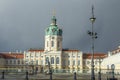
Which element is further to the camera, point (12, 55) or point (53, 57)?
point (12, 55)

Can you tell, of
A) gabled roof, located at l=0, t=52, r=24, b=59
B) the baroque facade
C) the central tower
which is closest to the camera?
the baroque facade

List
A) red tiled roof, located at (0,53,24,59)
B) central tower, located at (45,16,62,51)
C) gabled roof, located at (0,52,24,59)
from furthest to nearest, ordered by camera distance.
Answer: red tiled roof, located at (0,53,24,59) → gabled roof, located at (0,52,24,59) → central tower, located at (45,16,62,51)

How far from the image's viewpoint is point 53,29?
6348 inches

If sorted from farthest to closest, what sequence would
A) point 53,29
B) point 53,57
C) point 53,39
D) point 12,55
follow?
point 12,55 < point 53,29 < point 53,39 < point 53,57

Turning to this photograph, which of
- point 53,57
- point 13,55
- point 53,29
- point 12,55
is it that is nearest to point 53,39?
point 53,29

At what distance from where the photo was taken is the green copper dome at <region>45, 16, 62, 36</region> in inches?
6353

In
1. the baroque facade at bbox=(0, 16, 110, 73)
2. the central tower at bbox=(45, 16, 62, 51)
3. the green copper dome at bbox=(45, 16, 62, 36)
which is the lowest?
the baroque facade at bbox=(0, 16, 110, 73)

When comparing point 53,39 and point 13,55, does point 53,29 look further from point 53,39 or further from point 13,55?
point 13,55

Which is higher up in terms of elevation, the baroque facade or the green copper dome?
the green copper dome

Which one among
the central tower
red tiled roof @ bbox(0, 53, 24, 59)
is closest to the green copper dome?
the central tower

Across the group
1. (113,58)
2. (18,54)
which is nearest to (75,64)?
(18,54)

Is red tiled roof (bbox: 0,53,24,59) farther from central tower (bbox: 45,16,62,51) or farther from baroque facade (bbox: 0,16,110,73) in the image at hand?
central tower (bbox: 45,16,62,51)

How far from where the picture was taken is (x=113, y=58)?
125 metres

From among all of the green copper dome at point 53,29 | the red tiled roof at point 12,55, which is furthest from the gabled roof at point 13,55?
the green copper dome at point 53,29
